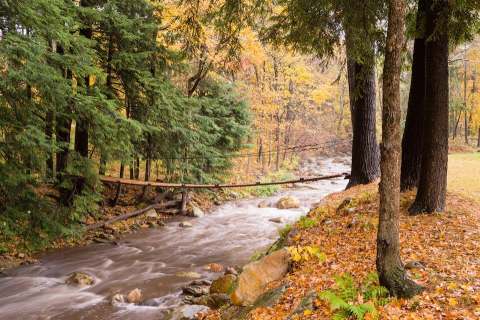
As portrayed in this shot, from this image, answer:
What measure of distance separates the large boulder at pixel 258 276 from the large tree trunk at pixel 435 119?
2.35 meters

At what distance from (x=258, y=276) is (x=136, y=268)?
4511 millimetres

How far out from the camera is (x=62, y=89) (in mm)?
7715

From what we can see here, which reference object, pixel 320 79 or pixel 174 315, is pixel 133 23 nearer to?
pixel 174 315

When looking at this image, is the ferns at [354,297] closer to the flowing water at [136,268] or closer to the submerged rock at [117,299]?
the flowing water at [136,268]

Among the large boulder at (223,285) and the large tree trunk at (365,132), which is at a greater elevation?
the large tree trunk at (365,132)

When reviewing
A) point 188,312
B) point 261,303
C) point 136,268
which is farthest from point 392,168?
point 136,268

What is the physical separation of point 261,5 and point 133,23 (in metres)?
4.84

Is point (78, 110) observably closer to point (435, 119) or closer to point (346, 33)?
point (346, 33)

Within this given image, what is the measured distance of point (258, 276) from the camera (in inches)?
194

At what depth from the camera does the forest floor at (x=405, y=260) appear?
3.24 meters

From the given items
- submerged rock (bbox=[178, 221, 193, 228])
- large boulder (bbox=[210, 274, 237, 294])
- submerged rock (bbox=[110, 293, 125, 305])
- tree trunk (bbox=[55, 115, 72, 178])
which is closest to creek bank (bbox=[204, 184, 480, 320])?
large boulder (bbox=[210, 274, 237, 294])

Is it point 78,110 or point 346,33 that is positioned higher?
point 346,33

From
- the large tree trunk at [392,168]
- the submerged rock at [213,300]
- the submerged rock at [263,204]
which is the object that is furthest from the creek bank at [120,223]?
the large tree trunk at [392,168]

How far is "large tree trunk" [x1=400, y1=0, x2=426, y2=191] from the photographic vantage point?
6.18m
